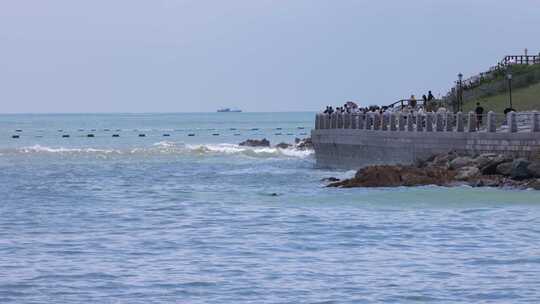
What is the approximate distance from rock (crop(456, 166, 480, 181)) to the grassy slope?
23202 millimetres

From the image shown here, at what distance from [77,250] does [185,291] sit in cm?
481

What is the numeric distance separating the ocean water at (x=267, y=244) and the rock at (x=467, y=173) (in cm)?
149

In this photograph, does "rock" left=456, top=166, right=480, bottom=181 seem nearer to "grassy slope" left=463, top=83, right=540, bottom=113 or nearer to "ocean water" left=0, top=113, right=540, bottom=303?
"ocean water" left=0, top=113, right=540, bottom=303

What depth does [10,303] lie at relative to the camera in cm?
1800

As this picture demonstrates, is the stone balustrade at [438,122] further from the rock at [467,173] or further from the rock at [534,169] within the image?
the rock at [534,169]

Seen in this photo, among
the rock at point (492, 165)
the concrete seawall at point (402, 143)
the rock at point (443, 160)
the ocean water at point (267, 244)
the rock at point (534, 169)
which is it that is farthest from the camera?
the rock at point (443, 160)

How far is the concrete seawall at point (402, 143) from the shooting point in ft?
126

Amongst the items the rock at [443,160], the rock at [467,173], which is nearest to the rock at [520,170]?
the rock at [467,173]

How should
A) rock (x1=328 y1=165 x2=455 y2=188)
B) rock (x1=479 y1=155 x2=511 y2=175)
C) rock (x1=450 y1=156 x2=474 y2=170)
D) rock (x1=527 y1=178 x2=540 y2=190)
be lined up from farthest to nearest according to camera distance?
rock (x1=450 y1=156 x2=474 y2=170)
rock (x1=328 y1=165 x2=455 y2=188)
rock (x1=479 y1=155 x2=511 y2=175)
rock (x1=527 y1=178 x2=540 y2=190)

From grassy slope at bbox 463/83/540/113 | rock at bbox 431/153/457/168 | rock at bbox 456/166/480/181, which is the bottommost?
rock at bbox 456/166/480/181

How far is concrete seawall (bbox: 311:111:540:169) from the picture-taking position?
126ft

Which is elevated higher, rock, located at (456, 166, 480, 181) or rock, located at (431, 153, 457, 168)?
rock, located at (431, 153, 457, 168)

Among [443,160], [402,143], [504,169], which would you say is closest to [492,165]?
[504,169]

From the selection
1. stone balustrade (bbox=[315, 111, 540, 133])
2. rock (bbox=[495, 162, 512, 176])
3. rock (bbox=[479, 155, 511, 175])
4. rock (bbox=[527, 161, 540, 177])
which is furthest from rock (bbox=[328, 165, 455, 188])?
stone balustrade (bbox=[315, 111, 540, 133])
